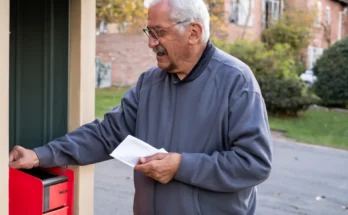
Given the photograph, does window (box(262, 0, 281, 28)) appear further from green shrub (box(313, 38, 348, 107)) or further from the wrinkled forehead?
the wrinkled forehead

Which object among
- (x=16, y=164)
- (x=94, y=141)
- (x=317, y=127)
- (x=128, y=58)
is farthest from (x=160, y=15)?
(x=128, y=58)

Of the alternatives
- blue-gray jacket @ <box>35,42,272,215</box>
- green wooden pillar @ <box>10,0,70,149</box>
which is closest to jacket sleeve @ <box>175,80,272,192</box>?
blue-gray jacket @ <box>35,42,272,215</box>

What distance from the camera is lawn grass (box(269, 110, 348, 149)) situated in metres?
10.9

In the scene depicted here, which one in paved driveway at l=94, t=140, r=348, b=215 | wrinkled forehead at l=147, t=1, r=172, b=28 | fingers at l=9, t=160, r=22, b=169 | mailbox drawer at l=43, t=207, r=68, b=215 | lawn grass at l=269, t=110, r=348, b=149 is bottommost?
lawn grass at l=269, t=110, r=348, b=149

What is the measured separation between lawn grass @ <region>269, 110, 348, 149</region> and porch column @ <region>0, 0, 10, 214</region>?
908 centimetres

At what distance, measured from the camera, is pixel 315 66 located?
16156mm

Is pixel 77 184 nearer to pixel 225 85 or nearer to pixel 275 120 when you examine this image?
pixel 225 85

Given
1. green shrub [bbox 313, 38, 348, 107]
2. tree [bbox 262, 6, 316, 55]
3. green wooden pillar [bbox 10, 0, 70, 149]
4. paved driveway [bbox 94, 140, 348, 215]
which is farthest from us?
tree [bbox 262, 6, 316, 55]

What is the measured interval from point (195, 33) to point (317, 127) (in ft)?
35.7

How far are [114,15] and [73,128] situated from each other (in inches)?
403

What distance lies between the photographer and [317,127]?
12.4 m

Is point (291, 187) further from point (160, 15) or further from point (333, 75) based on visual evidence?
point (333, 75)

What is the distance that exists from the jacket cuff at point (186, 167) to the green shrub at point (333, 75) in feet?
45.7

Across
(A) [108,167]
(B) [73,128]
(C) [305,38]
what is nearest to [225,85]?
(B) [73,128]
